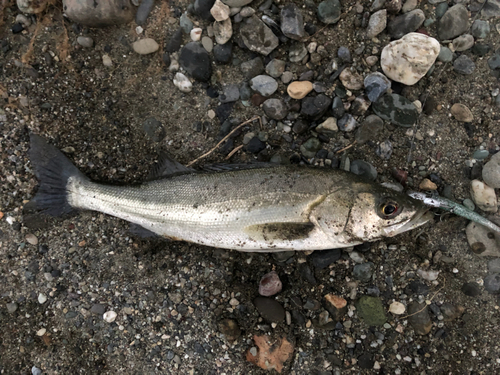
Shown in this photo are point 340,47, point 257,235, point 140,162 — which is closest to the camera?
point 257,235

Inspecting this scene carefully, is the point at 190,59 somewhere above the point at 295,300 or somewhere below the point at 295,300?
above

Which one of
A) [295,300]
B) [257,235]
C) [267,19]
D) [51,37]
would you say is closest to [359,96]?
[267,19]

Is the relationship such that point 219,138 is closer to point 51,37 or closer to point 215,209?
point 215,209

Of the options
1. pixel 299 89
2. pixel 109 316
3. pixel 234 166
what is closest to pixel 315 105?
pixel 299 89

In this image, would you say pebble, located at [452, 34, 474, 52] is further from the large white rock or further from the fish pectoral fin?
the fish pectoral fin

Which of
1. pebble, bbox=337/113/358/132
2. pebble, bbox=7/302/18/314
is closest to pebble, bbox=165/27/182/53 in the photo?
pebble, bbox=337/113/358/132

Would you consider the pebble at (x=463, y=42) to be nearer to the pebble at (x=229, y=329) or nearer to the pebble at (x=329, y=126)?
the pebble at (x=329, y=126)

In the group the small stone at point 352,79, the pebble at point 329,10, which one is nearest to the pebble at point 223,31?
the pebble at point 329,10
